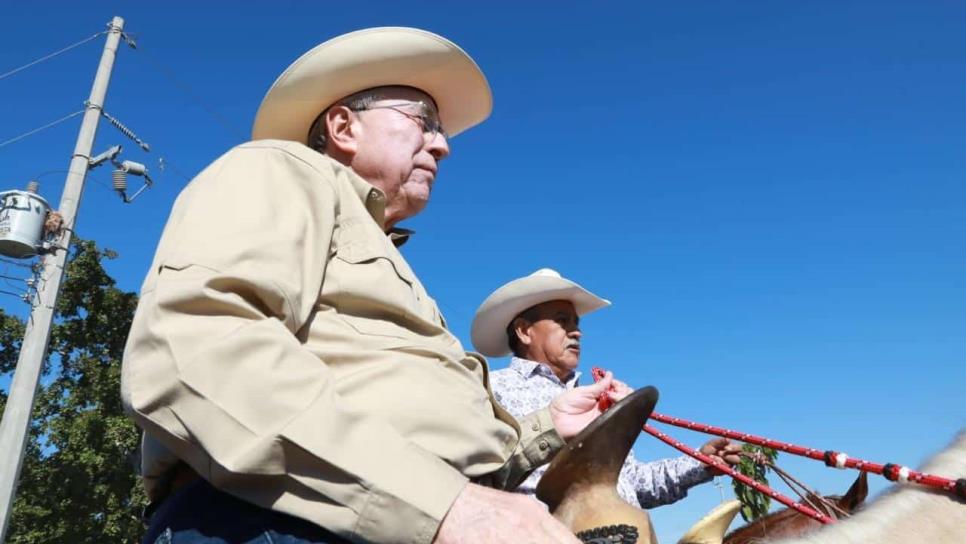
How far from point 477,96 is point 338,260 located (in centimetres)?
165

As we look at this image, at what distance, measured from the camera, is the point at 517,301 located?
4629 millimetres

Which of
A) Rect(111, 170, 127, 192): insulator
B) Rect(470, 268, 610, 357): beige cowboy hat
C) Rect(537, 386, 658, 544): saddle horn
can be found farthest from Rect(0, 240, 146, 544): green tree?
Rect(537, 386, 658, 544): saddle horn

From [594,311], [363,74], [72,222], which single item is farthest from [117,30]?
[363,74]

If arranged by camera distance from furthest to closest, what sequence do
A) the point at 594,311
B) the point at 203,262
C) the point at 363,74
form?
the point at 594,311 → the point at 363,74 → the point at 203,262

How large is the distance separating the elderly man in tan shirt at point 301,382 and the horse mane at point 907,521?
26.9 inches

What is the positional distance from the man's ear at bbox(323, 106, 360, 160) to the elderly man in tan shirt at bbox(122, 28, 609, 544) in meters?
0.47

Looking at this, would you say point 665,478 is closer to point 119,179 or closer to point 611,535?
point 611,535

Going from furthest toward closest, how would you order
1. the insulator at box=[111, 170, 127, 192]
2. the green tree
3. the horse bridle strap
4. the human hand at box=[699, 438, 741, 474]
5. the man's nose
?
the green tree → the insulator at box=[111, 170, 127, 192] → the human hand at box=[699, 438, 741, 474] → the man's nose → the horse bridle strap

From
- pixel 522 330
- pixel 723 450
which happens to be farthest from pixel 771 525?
pixel 522 330

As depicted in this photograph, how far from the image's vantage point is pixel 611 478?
5.78ft

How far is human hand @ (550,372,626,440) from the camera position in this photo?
2221 millimetres

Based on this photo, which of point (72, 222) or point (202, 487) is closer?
point (202, 487)

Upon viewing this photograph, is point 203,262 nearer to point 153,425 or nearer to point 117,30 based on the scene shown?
point 153,425

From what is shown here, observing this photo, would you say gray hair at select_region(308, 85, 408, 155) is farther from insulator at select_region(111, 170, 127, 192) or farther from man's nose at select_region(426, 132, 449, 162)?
insulator at select_region(111, 170, 127, 192)
